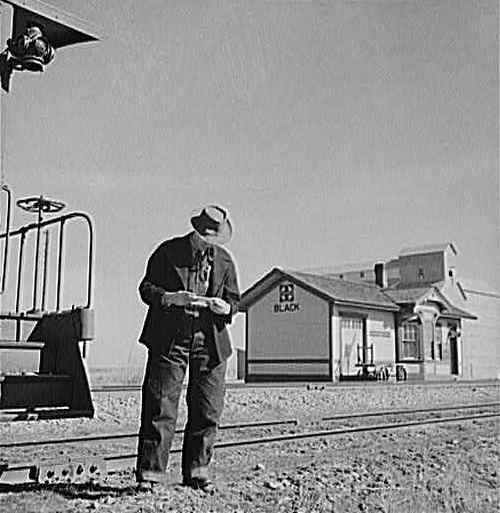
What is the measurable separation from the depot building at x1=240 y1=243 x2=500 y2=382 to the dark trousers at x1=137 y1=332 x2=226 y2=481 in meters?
21.2

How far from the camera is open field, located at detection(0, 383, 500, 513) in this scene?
426 cm

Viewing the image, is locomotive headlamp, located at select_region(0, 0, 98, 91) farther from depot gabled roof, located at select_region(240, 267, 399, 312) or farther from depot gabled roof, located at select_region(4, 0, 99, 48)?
depot gabled roof, located at select_region(240, 267, 399, 312)

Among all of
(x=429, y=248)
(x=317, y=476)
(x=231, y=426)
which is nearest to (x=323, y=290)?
(x=429, y=248)

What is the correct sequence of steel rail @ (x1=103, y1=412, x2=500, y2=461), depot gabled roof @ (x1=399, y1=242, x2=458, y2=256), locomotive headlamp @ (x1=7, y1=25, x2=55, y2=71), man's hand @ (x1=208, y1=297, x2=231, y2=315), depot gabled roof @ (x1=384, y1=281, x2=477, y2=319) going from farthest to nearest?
1. depot gabled roof @ (x1=384, y1=281, x2=477, y2=319)
2. depot gabled roof @ (x1=399, y1=242, x2=458, y2=256)
3. steel rail @ (x1=103, y1=412, x2=500, y2=461)
4. man's hand @ (x1=208, y1=297, x2=231, y2=315)
5. locomotive headlamp @ (x1=7, y1=25, x2=55, y2=71)

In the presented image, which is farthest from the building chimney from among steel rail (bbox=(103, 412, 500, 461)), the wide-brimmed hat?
the wide-brimmed hat

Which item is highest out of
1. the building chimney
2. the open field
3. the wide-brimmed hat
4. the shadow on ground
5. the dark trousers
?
the building chimney

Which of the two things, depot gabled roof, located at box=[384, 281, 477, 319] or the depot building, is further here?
depot gabled roof, located at box=[384, 281, 477, 319]

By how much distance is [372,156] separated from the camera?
782 cm

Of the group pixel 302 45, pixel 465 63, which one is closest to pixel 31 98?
pixel 302 45

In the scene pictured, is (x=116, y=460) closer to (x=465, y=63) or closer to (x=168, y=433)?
(x=168, y=433)

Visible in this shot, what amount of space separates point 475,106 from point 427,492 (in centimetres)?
460

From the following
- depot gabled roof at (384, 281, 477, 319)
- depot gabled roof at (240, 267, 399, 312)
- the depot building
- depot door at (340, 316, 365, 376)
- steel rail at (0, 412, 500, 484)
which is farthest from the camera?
depot gabled roof at (384, 281, 477, 319)

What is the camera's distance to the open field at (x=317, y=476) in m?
4.26

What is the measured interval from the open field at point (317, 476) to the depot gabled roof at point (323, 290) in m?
15.4
